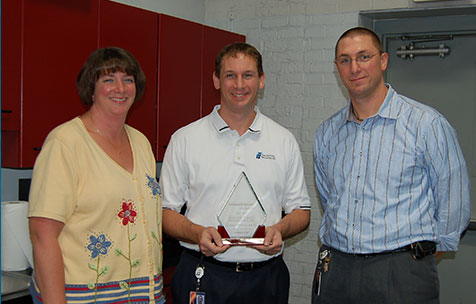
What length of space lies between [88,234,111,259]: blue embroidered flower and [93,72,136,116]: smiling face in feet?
1.43

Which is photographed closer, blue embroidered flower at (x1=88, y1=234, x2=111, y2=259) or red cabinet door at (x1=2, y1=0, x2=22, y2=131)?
blue embroidered flower at (x1=88, y1=234, x2=111, y2=259)

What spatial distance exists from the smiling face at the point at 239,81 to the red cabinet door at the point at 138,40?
868 millimetres

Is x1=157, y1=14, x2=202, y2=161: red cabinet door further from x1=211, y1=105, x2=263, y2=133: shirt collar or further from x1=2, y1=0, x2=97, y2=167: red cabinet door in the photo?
x1=211, y1=105, x2=263, y2=133: shirt collar

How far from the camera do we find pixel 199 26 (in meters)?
3.21

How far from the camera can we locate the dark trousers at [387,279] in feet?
6.07

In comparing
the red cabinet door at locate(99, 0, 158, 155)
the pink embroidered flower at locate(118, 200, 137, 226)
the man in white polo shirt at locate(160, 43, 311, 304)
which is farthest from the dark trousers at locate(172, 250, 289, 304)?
the red cabinet door at locate(99, 0, 158, 155)

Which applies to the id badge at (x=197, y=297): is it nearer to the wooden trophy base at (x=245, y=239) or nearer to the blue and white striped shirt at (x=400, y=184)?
the wooden trophy base at (x=245, y=239)

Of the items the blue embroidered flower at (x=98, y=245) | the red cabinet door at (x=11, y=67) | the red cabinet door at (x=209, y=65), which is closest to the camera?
the blue embroidered flower at (x=98, y=245)

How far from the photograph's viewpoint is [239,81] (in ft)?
6.32

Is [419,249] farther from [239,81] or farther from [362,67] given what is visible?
[239,81]

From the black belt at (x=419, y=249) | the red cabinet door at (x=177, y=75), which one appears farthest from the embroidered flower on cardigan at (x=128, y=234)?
the red cabinet door at (x=177, y=75)

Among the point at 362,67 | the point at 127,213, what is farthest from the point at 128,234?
the point at 362,67

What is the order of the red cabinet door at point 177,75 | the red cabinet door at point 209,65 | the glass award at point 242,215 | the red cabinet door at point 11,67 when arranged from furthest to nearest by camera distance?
the red cabinet door at point 209,65, the red cabinet door at point 177,75, the red cabinet door at point 11,67, the glass award at point 242,215

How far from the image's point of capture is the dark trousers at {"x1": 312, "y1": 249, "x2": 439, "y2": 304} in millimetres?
1851
